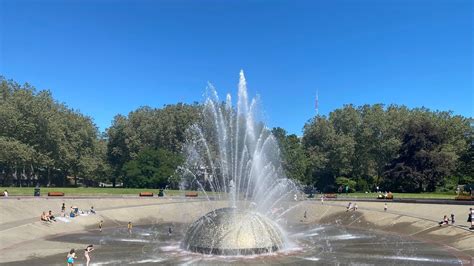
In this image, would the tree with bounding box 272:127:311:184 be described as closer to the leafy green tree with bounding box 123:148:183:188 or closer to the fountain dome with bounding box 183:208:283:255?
the leafy green tree with bounding box 123:148:183:188

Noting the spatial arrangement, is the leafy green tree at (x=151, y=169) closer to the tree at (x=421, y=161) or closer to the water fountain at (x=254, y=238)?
the water fountain at (x=254, y=238)

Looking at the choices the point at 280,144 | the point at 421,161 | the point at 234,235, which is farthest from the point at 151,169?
the point at 234,235

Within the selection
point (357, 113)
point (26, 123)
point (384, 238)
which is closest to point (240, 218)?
point (384, 238)

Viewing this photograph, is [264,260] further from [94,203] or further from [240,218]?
[94,203]

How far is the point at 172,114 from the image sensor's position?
103 metres

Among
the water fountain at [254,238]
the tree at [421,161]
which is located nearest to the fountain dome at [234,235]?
the water fountain at [254,238]

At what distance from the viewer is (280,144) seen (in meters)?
92.6

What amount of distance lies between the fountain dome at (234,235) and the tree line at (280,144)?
5342 centimetres

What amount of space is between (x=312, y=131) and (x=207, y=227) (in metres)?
70.2

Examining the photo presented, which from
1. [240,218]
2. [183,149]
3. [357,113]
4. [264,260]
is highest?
[357,113]

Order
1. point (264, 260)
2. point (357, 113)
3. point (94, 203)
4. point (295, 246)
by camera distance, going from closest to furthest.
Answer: point (264, 260) < point (295, 246) < point (94, 203) < point (357, 113)

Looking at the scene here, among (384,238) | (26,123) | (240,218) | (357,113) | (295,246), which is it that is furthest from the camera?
(357,113)

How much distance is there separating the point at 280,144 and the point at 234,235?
6311 cm

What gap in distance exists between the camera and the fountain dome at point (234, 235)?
29875 mm
